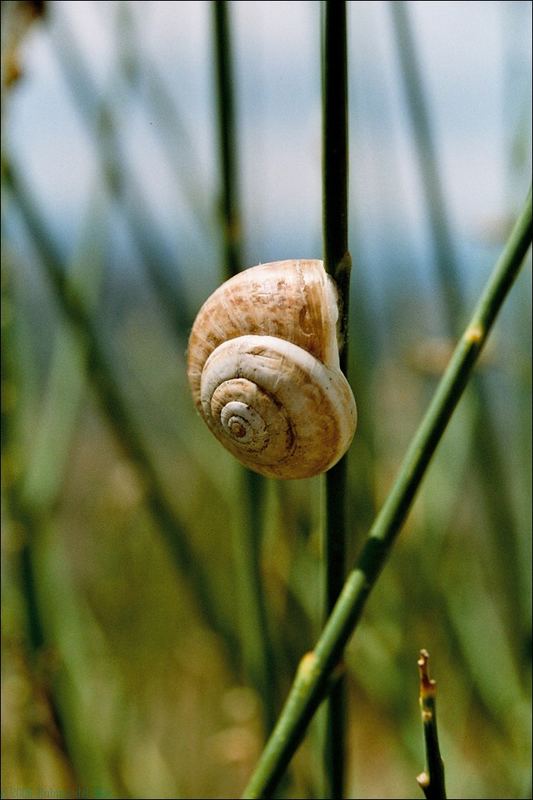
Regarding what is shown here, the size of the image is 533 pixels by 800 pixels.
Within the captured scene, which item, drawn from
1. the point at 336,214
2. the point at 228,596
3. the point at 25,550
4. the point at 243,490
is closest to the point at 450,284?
the point at 243,490

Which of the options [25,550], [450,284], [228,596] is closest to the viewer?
[25,550]

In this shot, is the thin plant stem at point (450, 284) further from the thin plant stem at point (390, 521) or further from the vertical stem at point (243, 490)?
the thin plant stem at point (390, 521)

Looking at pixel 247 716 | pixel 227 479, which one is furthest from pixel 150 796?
pixel 227 479

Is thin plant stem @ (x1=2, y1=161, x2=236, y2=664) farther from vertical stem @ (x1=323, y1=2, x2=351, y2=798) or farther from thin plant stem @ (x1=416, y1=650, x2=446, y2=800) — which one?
thin plant stem @ (x1=416, y1=650, x2=446, y2=800)

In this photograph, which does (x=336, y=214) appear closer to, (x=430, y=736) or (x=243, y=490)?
(x=430, y=736)

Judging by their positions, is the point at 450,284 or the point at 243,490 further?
the point at 450,284

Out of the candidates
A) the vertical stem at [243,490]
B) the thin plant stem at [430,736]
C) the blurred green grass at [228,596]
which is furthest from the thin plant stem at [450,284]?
the thin plant stem at [430,736]

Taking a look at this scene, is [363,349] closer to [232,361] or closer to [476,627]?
[476,627]
